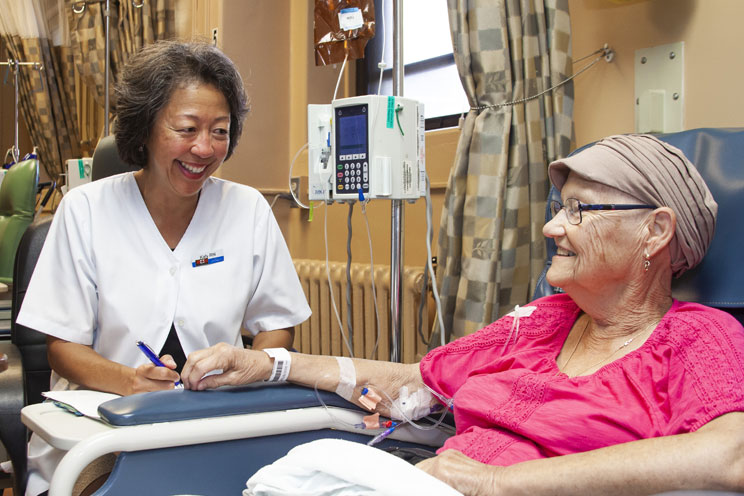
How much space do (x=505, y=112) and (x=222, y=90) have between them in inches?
33.9

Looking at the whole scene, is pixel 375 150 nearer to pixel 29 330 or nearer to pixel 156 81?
pixel 156 81

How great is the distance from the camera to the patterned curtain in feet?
16.5

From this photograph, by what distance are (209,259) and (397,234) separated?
0.49m

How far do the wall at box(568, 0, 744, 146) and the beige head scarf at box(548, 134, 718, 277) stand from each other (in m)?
0.72

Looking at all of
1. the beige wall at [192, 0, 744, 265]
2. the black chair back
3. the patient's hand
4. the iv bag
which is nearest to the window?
the beige wall at [192, 0, 744, 265]

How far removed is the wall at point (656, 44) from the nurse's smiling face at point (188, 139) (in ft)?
3.63

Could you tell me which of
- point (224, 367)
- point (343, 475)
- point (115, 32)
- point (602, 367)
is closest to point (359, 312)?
point (224, 367)

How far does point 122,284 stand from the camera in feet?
5.12

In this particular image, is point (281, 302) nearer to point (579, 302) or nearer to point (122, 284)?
point (122, 284)

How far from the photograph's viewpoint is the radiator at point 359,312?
253cm

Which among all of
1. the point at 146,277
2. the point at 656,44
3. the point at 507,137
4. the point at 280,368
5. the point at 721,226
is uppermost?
the point at 656,44

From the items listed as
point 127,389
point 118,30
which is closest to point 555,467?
point 127,389

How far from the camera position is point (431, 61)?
2953 millimetres

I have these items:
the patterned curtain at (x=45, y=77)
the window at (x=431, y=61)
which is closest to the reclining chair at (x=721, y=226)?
the window at (x=431, y=61)
